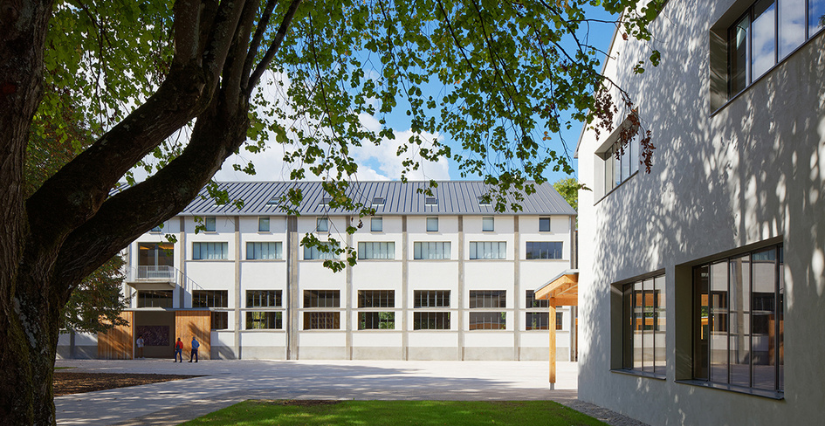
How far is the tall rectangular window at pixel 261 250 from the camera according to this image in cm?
4369

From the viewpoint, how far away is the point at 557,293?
21.5 metres

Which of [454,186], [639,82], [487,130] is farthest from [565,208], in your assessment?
[487,130]

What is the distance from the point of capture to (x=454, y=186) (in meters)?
48.0

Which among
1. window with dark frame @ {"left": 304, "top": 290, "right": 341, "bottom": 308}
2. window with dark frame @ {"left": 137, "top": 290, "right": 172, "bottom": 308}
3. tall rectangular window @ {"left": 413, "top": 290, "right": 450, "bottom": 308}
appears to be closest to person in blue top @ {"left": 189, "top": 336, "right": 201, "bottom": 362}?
window with dark frame @ {"left": 137, "top": 290, "right": 172, "bottom": 308}

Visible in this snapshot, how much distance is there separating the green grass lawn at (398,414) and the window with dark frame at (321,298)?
26.5 metres

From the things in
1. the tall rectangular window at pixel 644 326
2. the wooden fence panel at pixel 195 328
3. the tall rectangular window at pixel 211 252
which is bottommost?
the wooden fence panel at pixel 195 328

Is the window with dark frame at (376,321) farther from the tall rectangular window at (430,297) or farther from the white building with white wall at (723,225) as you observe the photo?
the white building with white wall at (723,225)

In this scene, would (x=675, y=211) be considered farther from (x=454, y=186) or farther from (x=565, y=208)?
(x=454, y=186)

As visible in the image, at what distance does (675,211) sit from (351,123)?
17.8ft

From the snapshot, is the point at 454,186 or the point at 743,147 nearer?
the point at 743,147

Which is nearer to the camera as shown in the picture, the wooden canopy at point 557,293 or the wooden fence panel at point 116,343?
the wooden canopy at point 557,293

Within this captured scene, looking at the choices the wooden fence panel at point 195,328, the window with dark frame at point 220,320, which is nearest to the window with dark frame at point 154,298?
the wooden fence panel at point 195,328

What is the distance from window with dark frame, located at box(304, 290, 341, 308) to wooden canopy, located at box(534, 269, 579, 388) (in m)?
21.8

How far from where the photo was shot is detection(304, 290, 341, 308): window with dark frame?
43000 mm
